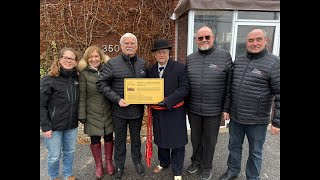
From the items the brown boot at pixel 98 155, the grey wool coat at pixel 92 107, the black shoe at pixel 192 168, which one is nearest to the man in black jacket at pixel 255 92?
the black shoe at pixel 192 168

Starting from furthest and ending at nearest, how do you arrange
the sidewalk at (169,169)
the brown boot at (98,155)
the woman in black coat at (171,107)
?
the sidewalk at (169,169) < the brown boot at (98,155) < the woman in black coat at (171,107)

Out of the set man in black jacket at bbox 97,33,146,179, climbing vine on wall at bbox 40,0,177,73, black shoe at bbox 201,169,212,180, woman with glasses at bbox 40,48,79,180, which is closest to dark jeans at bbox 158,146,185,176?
black shoe at bbox 201,169,212,180

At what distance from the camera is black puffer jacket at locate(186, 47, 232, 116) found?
2.91 metres

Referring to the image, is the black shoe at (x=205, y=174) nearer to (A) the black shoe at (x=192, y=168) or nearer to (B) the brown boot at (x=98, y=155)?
(A) the black shoe at (x=192, y=168)

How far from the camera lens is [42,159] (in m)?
3.88

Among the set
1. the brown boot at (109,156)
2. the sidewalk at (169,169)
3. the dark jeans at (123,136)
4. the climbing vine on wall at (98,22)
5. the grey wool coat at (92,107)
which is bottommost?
the sidewalk at (169,169)

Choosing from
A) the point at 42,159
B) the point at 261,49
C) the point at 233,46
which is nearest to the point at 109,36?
the point at 233,46

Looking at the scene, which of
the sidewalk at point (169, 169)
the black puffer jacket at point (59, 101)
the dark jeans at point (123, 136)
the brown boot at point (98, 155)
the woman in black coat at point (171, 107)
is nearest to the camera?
the black puffer jacket at point (59, 101)

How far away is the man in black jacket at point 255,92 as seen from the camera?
8.55ft

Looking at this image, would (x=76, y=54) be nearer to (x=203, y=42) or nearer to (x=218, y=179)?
(x=203, y=42)

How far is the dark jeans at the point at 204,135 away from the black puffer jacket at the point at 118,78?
84 cm

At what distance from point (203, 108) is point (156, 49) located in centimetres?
100

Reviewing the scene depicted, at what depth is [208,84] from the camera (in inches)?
115

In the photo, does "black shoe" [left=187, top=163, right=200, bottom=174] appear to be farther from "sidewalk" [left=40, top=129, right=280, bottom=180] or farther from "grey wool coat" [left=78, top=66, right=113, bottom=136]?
"grey wool coat" [left=78, top=66, right=113, bottom=136]
